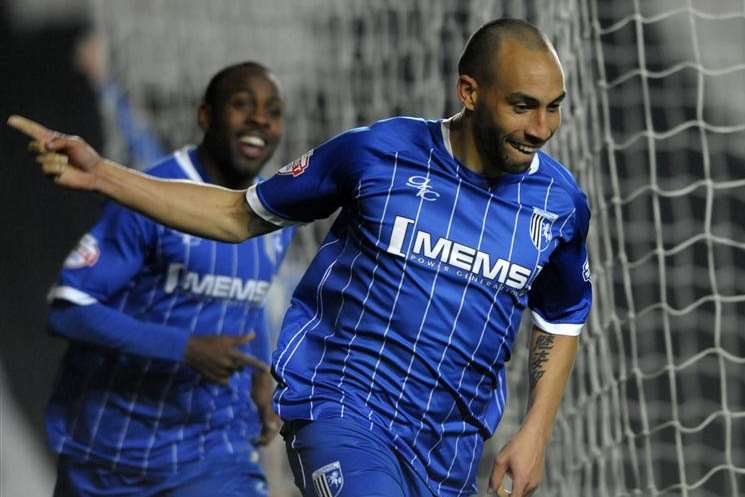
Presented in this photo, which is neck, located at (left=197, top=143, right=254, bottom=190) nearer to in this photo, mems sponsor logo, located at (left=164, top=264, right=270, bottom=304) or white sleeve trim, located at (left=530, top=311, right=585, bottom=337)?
mems sponsor logo, located at (left=164, top=264, right=270, bottom=304)

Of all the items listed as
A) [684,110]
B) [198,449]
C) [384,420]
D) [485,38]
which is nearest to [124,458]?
[198,449]

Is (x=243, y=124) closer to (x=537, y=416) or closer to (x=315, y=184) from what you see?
(x=315, y=184)

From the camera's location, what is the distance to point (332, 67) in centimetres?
741

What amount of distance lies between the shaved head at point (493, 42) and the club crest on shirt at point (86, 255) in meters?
1.44

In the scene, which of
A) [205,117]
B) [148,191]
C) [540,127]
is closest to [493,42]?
[540,127]

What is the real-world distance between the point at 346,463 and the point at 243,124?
1718 millimetres

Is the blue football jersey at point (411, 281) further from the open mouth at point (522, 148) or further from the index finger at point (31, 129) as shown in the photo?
the index finger at point (31, 129)

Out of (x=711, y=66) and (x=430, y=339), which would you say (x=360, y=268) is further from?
(x=711, y=66)

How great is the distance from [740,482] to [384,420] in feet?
13.4

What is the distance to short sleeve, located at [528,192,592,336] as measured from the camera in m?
3.49

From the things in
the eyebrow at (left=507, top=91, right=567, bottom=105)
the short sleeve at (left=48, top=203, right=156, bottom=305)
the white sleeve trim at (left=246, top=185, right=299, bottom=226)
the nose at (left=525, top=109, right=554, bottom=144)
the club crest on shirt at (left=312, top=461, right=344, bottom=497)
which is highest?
the eyebrow at (left=507, top=91, right=567, bottom=105)

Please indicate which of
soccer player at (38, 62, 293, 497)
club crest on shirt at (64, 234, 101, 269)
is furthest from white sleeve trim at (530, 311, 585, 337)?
club crest on shirt at (64, 234, 101, 269)

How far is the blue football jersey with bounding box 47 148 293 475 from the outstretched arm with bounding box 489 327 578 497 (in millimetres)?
1149

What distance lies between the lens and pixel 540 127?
318cm
